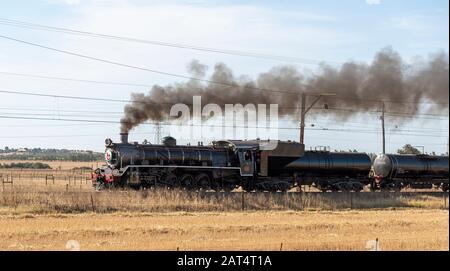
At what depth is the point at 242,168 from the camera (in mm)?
38500

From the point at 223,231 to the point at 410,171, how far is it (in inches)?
1061

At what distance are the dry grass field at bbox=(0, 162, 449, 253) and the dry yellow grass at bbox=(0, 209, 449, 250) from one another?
3 centimetres

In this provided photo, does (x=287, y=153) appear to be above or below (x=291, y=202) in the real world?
above

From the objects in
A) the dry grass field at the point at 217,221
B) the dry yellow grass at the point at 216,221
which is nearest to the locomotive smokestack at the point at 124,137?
the dry yellow grass at the point at 216,221

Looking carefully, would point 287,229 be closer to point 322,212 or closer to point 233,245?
point 233,245

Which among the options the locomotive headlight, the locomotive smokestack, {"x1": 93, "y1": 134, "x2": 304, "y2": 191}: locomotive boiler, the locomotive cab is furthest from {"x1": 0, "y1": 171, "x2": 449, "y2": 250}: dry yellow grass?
the locomotive smokestack

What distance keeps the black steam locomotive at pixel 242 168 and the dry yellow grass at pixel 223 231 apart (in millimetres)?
6604

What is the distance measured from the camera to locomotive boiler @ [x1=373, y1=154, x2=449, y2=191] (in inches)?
1794

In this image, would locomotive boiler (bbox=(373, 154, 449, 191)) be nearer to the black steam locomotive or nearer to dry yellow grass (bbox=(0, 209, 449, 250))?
the black steam locomotive

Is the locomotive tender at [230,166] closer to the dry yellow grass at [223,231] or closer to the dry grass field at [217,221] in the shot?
the dry grass field at [217,221]
